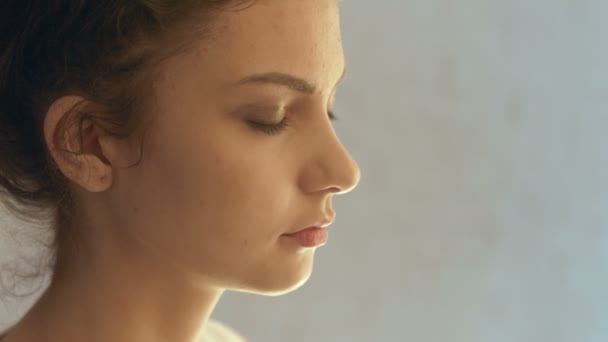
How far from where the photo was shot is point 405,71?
1476 mm

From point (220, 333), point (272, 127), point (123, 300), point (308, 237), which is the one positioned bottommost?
point (220, 333)

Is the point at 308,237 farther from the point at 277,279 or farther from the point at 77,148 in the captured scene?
the point at 77,148

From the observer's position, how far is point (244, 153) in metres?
0.82

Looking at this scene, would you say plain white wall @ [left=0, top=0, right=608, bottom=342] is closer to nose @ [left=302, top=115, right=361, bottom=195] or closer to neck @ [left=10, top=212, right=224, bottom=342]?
neck @ [left=10, top=212, right=224, bottom=342]

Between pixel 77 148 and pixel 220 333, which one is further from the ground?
pixel 77 148

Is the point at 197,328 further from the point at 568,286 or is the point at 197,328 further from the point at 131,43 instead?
the point at 568,286

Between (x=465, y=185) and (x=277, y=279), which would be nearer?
(x=277, y=279)

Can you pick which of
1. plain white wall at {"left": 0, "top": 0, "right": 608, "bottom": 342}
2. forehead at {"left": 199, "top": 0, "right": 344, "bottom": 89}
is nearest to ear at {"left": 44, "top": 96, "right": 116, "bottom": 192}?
forehead at {"left": 199, "top": 0, "right": 344, "bottom": 89}

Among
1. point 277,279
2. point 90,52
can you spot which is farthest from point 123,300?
point 90,52

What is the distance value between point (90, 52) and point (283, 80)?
0.65 feet

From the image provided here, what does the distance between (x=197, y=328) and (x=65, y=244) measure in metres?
0.18

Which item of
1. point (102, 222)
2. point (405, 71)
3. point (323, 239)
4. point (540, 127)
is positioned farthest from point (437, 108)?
point (102, 222)

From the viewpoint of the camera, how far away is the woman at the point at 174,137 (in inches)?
31.7

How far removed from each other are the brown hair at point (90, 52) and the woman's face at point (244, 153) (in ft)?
0.07
